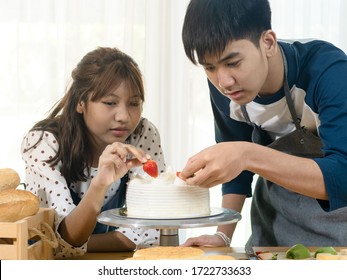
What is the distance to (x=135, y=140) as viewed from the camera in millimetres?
2117

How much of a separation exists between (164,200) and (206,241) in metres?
0.36

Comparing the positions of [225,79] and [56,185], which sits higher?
[225,79]

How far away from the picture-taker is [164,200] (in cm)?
147

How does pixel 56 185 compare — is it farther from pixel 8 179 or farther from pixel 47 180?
pixel 8 179

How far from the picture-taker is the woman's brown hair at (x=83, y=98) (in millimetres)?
1960

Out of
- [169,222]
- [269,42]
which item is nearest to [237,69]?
[269,42]

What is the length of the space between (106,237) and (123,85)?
1.71 feet

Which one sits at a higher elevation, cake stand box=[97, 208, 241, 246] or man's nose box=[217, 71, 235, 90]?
man's nose box=[217, 71, 235, 90]

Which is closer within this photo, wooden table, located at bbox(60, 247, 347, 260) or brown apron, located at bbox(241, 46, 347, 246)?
wooden table, located at bbox(60, 247, 347, 260)

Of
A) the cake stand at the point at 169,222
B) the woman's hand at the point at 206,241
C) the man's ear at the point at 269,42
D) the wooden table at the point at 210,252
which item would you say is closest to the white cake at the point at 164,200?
the cake stand at the point at 169,222

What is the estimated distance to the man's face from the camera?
1.56 meters

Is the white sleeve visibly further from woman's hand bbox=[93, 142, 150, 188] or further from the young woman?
woman's hand bbox=[93, 142, 150, 188]

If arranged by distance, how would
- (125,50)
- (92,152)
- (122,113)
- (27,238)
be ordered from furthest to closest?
(125,50) < (92,152) < (122,113) < (27,238)

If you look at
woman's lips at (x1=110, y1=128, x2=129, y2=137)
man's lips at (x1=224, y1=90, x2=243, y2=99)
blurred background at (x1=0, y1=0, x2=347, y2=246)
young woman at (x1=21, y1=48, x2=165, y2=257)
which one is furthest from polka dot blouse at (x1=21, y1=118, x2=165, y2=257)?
blurred background at (x1=0, y1=0, x2=347, y2=246)
